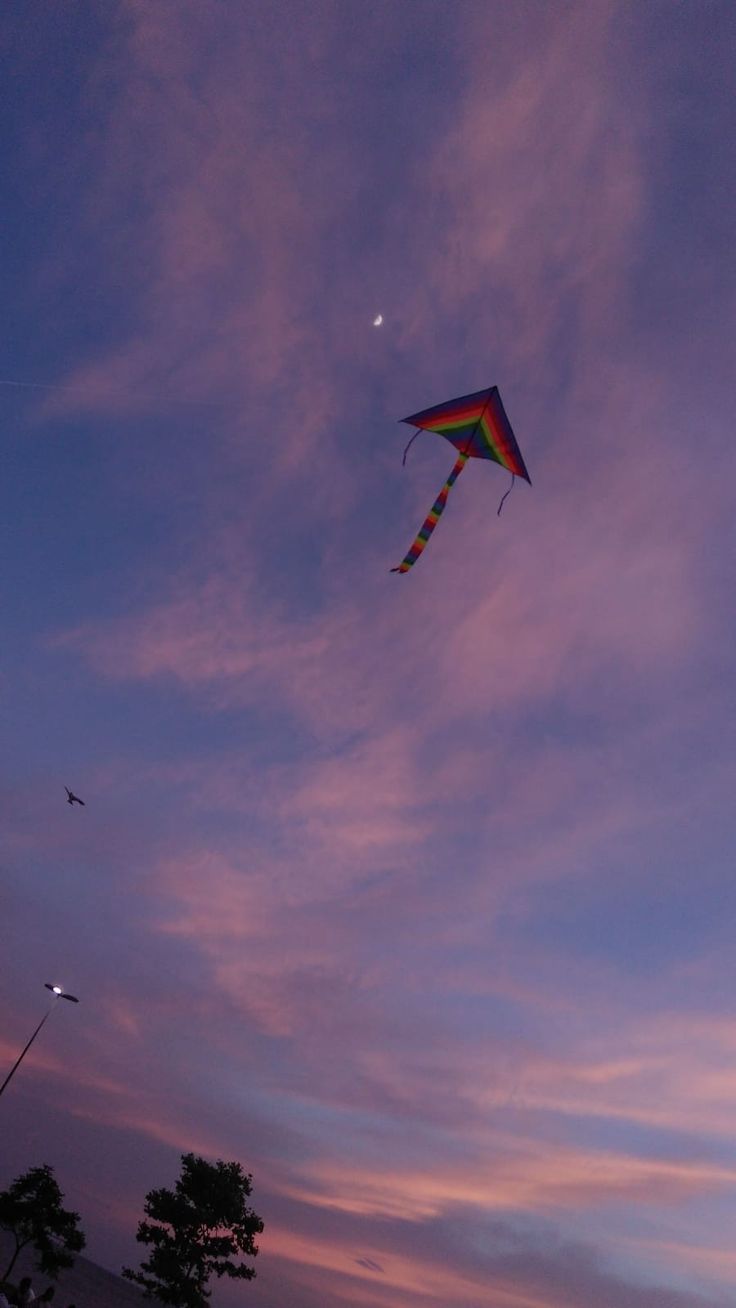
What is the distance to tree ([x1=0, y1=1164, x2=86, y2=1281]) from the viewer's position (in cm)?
3791

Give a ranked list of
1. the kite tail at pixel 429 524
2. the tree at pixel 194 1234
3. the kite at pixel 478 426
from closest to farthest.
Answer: the kite tail at pixel 429 524 → the kite at pixel 478 426 → the tree at pixel 194 1234

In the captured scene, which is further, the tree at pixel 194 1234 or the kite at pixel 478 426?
the tree at pixel 194 1234

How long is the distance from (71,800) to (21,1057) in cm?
1353

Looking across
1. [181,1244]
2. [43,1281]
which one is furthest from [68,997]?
[43,1281]

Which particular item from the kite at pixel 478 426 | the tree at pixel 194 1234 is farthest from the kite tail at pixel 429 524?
the tree at pixel 194 1234

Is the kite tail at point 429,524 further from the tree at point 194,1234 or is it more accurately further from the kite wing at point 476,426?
the tree at point 194,1234

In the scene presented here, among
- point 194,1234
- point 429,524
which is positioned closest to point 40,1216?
point 194,1234

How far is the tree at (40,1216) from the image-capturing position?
37.9 metres

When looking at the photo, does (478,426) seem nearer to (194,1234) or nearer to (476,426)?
(476,426)

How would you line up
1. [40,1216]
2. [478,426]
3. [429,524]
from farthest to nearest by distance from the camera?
[40,1216], [478,426], [429,524]

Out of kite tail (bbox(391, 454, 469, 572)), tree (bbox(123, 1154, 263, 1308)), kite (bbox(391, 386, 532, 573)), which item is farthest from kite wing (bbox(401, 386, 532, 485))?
tree (bbox(123, 1154, 263, 1308))

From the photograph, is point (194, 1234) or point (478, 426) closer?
point (478, 426)

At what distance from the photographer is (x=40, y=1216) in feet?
125

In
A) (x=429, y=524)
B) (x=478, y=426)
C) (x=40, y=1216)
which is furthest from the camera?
(x=40, y=1216)
